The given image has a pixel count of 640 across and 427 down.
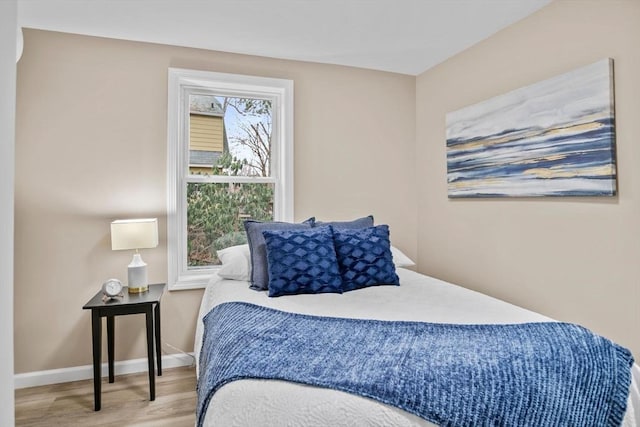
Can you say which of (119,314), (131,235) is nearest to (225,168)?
(131,235)

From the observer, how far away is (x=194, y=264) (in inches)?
125

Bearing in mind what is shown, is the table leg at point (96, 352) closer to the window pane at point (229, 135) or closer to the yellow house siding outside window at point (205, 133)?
the window pane at point (229, 135)

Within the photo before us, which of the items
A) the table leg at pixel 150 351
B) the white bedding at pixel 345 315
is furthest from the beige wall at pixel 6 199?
the table leg at pixel 150 351

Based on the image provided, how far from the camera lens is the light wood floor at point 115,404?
7.42 feet

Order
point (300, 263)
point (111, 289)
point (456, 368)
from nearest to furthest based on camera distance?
1. point (456, 368)
2. point (300, 263)
3. point (111, 289)

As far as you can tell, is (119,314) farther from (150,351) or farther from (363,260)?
(363,260)

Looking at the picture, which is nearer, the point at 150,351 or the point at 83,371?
the point at 150,351

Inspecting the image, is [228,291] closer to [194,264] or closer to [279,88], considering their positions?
[194,264]

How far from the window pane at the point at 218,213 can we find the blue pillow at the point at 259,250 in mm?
597

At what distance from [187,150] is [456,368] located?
2599 millimetres

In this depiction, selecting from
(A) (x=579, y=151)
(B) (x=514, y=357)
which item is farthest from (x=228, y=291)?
(A) (x=579, y=151)

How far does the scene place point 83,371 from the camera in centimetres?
279

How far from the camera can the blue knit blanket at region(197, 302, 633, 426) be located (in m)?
1.20

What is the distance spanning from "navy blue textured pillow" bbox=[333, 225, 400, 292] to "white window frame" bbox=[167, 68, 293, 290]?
877mm
